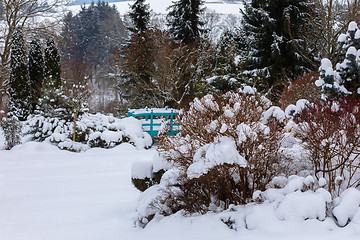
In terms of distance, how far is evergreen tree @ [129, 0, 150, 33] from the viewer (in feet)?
64.5

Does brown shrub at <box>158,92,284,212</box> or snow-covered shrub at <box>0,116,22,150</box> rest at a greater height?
brown shrub at <box>158,92,284,212</box>

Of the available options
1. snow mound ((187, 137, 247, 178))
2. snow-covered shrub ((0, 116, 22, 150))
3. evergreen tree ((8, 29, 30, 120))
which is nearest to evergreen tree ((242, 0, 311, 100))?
snow-covered shrub ((0, 116, 22, 150))

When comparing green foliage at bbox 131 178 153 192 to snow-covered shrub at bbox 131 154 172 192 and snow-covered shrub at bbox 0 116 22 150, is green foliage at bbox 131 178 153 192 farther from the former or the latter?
snow-covered shrub at bbox 0 116 22 150

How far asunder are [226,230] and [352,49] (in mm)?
3689

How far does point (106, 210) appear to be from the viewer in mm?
5176

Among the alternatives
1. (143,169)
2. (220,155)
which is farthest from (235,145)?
(143,169)

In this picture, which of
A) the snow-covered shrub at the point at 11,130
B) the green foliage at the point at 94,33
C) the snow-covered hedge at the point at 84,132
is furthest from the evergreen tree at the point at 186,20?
the green foliage at the point at 94,33

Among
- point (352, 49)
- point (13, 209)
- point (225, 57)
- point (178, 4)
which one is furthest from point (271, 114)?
point (178, 4)

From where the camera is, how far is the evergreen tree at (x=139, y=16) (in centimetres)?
1967

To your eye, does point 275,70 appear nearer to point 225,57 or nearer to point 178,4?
point 225,57

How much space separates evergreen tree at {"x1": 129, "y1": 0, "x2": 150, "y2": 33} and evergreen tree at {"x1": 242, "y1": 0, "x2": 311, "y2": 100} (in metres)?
7.20

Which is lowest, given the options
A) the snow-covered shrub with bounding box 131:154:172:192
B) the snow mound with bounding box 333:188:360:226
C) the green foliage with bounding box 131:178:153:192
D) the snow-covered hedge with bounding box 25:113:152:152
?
the snow-covered hedge with bounding box 25:113:152:152

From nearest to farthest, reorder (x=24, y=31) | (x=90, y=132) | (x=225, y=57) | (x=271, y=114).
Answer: (x=271, y=114) → (x=90, y=132) → (x=225, y=57) → (x=24, y=31)

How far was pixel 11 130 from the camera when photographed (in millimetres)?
10086
